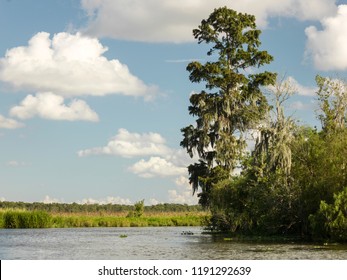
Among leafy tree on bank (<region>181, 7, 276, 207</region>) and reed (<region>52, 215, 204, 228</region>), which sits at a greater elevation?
leafy tree on bank (<region>181, 7, 276, 207</region>)

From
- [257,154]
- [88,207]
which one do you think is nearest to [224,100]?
[257,154]

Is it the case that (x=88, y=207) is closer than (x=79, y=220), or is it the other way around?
(x=79, y=220)

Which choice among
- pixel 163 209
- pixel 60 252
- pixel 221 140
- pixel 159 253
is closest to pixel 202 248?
pixel 159 253

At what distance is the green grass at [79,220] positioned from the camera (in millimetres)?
52500

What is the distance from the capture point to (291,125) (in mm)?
34969

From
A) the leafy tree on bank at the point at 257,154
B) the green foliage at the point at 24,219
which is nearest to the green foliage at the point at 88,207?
the green foliage at the point at 24,219

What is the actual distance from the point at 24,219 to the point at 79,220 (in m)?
7.62

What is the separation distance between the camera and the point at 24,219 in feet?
172

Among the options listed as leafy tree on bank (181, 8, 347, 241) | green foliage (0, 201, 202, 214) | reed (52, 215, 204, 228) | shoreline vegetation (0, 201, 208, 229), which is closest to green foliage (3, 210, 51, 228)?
shoreline vegetation (0, 201, 208, 229)

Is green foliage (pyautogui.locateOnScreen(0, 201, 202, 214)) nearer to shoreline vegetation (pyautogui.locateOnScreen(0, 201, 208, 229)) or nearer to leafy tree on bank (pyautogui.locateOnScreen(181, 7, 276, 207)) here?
shoreline vegetation (pyautogui.locateOnScreen(0, 201, 208, 229))

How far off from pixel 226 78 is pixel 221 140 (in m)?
4.07

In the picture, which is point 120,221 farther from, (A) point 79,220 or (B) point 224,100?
(B) point 224,100

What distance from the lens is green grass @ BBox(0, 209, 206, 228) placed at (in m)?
52.5

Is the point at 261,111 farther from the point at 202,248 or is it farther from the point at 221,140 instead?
the point at 202,248
